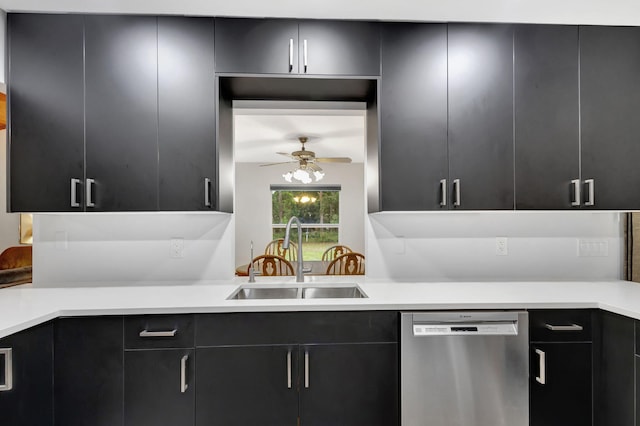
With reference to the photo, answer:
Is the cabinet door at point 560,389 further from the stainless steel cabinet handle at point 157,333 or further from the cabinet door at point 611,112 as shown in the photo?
the stainless steel cabinet handle at point 157,333

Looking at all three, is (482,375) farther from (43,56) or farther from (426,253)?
(43,56)

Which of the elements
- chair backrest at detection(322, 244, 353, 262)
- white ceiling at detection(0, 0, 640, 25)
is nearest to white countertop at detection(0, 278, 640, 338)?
white ceiling at detection(0, 0, 640, 25)

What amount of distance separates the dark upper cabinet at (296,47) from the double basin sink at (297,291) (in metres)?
1.17

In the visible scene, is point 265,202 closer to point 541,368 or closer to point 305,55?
point 305,55

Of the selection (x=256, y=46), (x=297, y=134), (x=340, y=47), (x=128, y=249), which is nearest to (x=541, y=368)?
(x=340, y=47)

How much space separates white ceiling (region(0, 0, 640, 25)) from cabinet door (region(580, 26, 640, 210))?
108mm

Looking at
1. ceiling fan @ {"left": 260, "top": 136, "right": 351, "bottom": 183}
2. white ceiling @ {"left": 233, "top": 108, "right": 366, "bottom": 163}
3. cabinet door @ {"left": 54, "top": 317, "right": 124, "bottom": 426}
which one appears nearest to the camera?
cabinet door @ {"left": 54, "top": 317, "right": 124, "bottom": 426}

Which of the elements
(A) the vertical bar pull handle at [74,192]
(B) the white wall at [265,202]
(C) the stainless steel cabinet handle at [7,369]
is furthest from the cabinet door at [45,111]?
(B) the white wall at [265,202]

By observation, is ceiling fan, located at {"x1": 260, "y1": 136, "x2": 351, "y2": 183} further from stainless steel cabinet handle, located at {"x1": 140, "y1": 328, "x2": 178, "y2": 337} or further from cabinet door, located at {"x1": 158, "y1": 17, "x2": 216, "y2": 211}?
stainless steel cabinet handle, located at {"x1": 140, "y1": 328, "x2": 178, "y2": 337}

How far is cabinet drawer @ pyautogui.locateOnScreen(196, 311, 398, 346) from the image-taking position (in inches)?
61.3

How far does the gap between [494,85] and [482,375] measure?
4.66ft

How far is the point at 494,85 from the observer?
73.9 inches

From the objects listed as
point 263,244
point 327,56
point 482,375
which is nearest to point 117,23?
point 327,56

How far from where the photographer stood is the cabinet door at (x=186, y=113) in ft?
5.93
